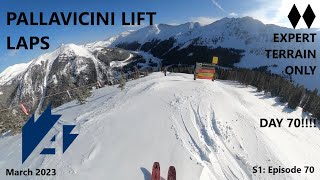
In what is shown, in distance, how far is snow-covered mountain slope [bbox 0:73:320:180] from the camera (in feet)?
67.8

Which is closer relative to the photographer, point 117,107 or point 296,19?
point 296,19

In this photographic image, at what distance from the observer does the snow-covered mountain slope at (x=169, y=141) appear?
20.7 m

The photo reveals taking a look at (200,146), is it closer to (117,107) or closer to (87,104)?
(117,107)

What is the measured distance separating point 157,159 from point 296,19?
38.9 feet

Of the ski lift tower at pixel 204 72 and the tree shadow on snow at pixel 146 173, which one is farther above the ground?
the ski lift tower at pixel 204 72

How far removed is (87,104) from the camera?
35.0 metres

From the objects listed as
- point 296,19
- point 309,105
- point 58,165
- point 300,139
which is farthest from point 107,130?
point 309,105

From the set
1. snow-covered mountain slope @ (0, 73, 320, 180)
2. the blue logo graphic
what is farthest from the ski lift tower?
the blue logo graphic

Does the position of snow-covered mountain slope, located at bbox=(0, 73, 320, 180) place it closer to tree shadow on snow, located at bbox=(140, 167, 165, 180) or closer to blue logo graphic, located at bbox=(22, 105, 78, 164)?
tree shadow on snow, located at bbox=(140, 167, 165, 180)

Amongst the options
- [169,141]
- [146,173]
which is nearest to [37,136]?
[146,173]

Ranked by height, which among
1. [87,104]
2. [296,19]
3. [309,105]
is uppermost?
[296,19]

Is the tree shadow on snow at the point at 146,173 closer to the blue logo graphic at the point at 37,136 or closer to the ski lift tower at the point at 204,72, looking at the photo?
the blue logo graphic at the point at 37,136

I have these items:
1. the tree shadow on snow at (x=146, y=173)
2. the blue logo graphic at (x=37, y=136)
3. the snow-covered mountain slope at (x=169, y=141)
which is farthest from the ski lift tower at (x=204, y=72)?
the tree shadow on snow at (x=146, y=173)

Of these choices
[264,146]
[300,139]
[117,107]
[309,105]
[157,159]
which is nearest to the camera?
[157,159]
